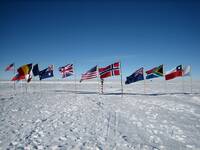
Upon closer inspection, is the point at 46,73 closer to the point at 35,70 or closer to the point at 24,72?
the point at 35,70

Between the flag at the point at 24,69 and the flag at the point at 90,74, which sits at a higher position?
the flag at the point at 24,69

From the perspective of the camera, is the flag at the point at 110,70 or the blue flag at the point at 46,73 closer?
the flag at the point at 110,70

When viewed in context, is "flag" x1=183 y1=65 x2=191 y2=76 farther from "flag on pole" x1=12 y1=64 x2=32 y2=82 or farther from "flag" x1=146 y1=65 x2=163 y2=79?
"flag on pole" x1=12 y1=64 x2=32 y2=82

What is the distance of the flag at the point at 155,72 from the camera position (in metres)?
22.4

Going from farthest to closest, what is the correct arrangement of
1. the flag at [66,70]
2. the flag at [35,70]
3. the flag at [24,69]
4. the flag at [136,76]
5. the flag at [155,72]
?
Result: the flag at [35,70] < the flag at [24,69] < the flag at [66,70] < the flag at [155,72] < the flag at [136,76]

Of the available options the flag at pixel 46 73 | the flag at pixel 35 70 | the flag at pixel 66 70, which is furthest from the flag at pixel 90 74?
the flag at pixel 35 70

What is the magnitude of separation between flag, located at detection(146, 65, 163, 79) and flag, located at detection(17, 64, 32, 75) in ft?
56.7

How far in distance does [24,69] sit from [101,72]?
38.9 feet

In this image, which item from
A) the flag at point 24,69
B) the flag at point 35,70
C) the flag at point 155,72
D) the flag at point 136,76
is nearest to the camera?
the flag at point 136,76

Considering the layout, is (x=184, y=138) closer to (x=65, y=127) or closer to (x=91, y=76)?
(x=65, y=127)

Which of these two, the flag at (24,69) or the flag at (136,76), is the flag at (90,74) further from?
the flag at (24,69)

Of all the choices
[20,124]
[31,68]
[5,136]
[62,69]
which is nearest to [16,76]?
[31,68]

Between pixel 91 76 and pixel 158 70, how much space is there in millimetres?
9495

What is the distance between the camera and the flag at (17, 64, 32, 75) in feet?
77.6
